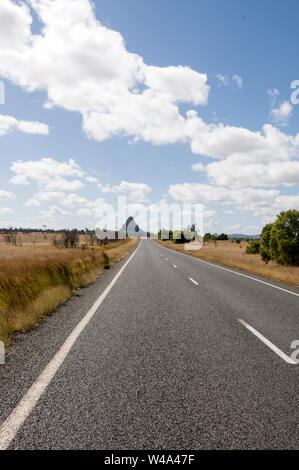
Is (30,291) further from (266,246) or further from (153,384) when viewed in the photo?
(266,246)

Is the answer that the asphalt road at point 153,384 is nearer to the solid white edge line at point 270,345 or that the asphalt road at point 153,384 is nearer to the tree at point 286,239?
the solid white edge line at point 270,345

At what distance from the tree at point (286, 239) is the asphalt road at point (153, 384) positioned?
19.6 meters

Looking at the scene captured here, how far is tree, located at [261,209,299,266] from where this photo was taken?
24.3 meters

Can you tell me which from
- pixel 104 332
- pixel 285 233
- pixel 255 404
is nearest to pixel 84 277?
pixel 104 332

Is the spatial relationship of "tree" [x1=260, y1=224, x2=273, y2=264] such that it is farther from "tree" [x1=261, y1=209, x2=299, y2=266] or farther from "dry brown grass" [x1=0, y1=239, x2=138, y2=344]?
"dry brown grass" [x1=0, y1=239, x2=138, y2=344]

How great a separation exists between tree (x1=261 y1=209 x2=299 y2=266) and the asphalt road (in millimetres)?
19631

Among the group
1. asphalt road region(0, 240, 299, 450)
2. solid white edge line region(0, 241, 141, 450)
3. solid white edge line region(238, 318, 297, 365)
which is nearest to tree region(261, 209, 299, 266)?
asphalt road region(0, 240, 299, 450)

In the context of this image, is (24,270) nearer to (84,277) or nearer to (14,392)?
(84,277)

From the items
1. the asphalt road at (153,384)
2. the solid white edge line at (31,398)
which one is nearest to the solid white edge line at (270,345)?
the asphalt road at (153,384)

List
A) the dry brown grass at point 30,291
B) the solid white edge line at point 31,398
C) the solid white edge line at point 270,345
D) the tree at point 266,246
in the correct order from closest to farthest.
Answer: the solid white edge line at point 31,398
the solid white edge line at point 270,345
the dry brown grass at point 30,291
the tree at point 266,246

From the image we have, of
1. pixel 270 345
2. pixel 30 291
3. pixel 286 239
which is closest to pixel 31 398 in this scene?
pixel 270 345

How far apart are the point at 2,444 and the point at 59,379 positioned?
43.1 inches

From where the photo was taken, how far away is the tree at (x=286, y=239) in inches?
956

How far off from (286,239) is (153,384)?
78.6 feet
